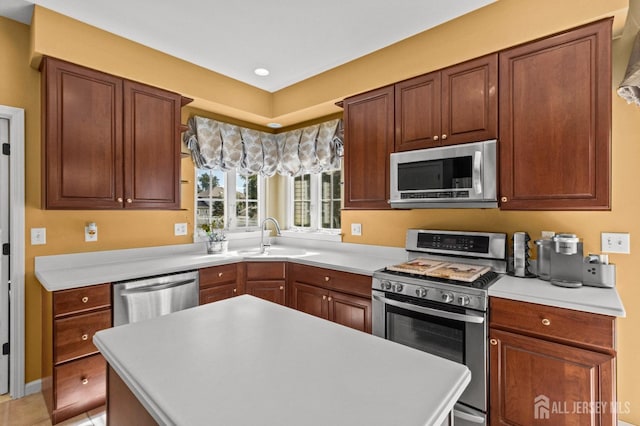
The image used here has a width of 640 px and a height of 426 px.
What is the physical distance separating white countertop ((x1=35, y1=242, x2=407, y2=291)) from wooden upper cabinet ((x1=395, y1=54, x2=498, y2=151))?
3.33 feet

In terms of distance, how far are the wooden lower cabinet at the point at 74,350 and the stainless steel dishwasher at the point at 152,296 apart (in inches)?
2.7

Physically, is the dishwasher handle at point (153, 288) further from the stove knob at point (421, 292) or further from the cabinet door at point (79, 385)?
the stove knob at point (421, 292)

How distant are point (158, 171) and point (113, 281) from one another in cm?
98

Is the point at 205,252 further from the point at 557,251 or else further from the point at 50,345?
the point at 557,251

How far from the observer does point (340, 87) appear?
117 inches

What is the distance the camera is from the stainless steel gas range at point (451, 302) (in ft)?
5.97

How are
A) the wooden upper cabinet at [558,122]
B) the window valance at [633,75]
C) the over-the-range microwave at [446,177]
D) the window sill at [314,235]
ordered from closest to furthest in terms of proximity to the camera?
the window valance at [633,75], the wooden upper cabinet at [558,122], the over-the-range microwave at [446,177], the window sill at [314,235]

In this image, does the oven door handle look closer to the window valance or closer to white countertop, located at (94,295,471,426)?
white countertop, located at (94,295,471,426)

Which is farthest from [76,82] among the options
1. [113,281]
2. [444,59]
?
[444,59]

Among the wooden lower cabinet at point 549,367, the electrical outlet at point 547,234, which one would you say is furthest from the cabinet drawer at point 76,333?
the electrical outlet at point 547,234

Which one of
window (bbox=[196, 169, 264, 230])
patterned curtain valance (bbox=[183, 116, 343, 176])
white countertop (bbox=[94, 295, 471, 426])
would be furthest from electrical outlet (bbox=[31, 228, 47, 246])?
white countertop (bbox=[94, 295, 471, 426])

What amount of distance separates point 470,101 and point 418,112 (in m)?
0.37

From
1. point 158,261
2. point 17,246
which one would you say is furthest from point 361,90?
point 17,246

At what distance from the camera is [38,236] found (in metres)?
2.38
